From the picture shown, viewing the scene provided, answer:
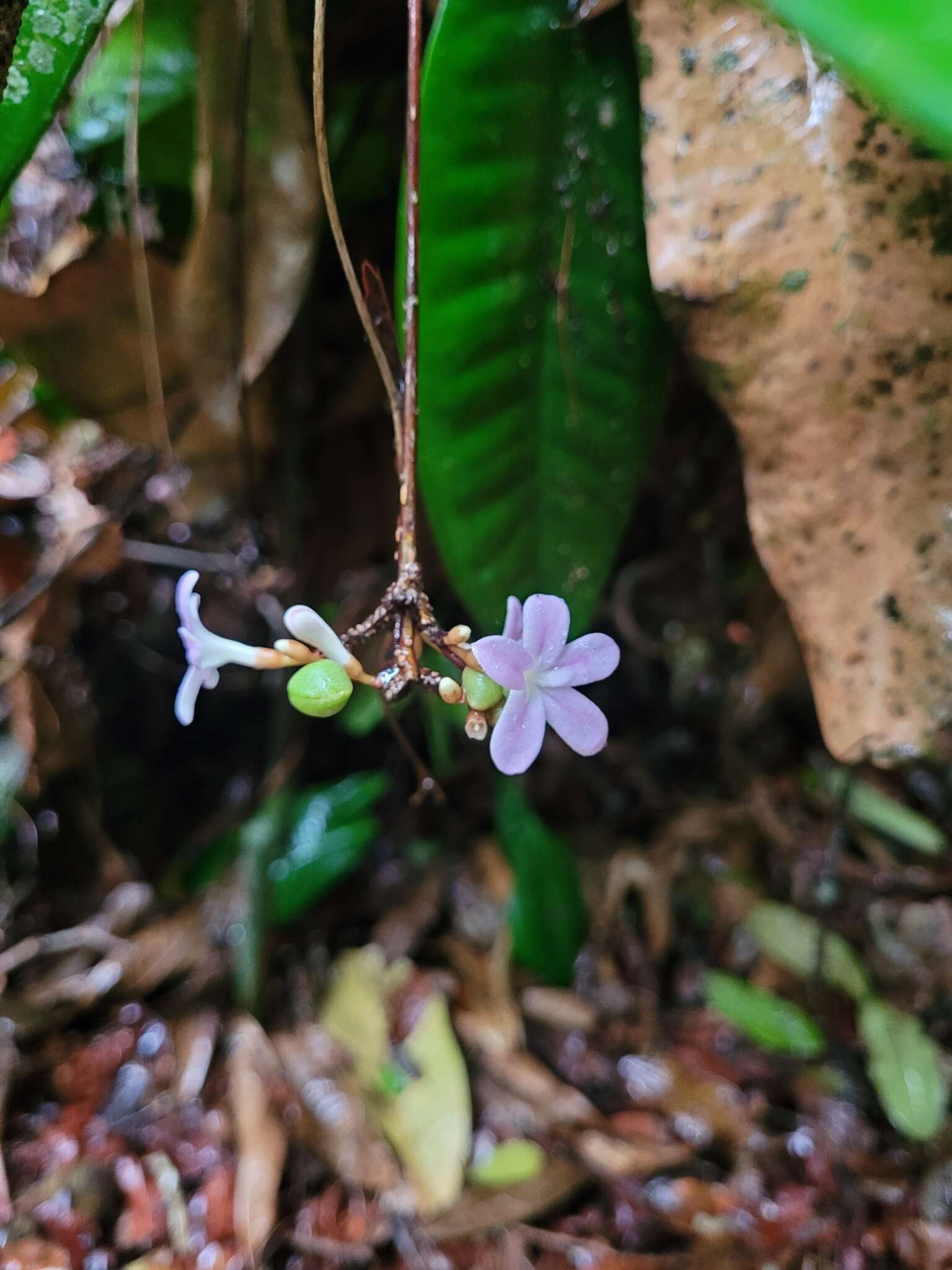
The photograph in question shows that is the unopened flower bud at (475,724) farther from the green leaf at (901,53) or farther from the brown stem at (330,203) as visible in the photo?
the green leaf at (901,53)

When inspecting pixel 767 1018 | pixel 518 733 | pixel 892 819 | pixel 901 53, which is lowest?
pixel 767 1018

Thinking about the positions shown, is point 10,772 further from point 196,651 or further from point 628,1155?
point 628,1155

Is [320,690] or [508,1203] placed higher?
[320,690]

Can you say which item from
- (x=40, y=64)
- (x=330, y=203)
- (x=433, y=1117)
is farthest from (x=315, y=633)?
(x=433, y=1117)

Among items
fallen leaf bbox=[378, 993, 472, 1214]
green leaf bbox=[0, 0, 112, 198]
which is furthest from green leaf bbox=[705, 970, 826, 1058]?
green leaf bbox=[0, 0, 112, 198]

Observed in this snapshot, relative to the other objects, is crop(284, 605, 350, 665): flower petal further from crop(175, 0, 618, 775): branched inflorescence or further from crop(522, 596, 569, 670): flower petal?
crop(522, 596, 569, 670): flower petal
